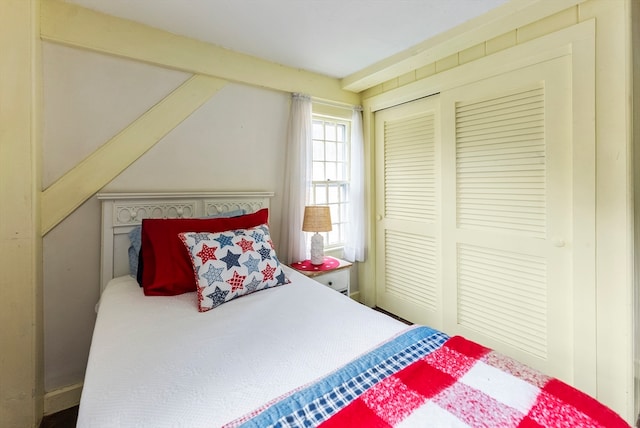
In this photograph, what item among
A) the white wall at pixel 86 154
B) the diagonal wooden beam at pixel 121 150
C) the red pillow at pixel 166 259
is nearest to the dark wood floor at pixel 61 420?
the white wall at pixel 86 154

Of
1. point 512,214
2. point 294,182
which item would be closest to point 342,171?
point 294,182

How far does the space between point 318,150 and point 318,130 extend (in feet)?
0.65

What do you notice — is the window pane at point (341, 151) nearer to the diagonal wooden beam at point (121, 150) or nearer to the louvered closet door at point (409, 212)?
the louvered closet door at point (409, 212)

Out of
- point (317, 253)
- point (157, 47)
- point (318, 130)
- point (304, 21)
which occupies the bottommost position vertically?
point (317, 253)

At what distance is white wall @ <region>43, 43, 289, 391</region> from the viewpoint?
1676 mm

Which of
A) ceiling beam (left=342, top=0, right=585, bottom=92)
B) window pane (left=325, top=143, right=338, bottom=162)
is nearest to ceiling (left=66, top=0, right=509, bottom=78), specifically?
ceiling beam (left=342, top=0, right=585, bottom=92)

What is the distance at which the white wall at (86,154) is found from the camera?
1676mm

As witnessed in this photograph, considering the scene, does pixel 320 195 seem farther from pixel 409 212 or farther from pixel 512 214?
pixel 512 214

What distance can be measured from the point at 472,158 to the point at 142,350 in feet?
7.38

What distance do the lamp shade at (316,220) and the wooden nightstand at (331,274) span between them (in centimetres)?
32

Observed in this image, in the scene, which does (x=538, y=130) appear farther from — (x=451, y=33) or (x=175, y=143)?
(x=175, y=143)

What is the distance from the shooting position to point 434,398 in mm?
781

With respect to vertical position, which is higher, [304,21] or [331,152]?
[304,21]

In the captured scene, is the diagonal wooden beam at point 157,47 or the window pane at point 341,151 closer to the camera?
the diagonal wooden beam at point 157,47
